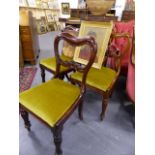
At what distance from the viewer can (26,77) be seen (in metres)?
2.41

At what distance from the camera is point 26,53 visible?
2742mm

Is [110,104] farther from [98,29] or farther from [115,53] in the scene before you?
[98,29]

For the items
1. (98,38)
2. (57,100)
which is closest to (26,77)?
(98,38)

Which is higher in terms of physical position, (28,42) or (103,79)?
(28,42)

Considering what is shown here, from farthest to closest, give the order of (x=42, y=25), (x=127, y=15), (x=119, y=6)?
1. (x=42, y=25)
2. (x=119, y=6)
3. (x=127, y=15)

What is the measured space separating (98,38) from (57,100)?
0.85 metres

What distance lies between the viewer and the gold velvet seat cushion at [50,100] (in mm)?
1035

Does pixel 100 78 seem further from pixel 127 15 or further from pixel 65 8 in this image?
pixel 65 8

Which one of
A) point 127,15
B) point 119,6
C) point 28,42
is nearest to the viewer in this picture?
point 28,42

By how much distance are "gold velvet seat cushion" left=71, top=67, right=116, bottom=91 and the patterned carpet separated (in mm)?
876

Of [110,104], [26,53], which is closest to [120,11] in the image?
[26,53]

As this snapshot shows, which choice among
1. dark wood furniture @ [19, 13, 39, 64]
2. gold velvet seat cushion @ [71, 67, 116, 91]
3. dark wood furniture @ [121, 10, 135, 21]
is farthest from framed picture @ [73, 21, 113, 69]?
dark wood furniture @ [121, 10, 135, 21]

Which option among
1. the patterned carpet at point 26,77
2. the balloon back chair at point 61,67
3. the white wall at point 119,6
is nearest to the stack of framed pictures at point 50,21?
the white wall at point 119,6

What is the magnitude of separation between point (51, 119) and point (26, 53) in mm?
1999
